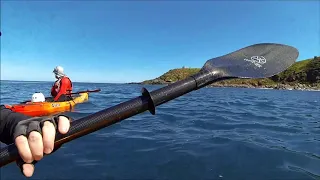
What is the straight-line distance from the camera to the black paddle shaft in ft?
3.91

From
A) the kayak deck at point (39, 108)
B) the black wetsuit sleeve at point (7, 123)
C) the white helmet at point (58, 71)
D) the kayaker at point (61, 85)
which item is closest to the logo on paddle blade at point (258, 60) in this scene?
the black wetsuit sleeve at point (7, 123)

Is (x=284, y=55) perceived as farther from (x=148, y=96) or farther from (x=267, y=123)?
(x=267, y=123)

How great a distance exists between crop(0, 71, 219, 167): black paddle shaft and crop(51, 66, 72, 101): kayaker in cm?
1382

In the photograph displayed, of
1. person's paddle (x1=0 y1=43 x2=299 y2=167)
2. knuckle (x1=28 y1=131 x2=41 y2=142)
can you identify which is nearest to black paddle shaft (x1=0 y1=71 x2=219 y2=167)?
person's paddle (x1=0 y1=43 x2=299 y2=167)

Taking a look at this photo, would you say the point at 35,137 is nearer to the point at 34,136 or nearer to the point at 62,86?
the point at 34,136

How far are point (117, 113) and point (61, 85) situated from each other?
14125 mm

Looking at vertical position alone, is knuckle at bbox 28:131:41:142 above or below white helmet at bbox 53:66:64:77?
below

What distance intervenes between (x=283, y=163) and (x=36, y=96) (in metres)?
12.3

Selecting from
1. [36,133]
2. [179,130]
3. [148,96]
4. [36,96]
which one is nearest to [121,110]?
[148,96]

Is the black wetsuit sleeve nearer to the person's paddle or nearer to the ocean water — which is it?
the person's paddle

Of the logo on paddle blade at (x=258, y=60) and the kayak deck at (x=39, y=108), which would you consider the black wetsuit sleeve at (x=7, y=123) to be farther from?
the kayak deck at (x=39, y=108)

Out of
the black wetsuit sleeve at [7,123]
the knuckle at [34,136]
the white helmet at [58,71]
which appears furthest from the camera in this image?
the white helmet at [58,71]

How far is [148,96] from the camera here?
1.48 m

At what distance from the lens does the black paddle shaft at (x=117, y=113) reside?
1191mm
